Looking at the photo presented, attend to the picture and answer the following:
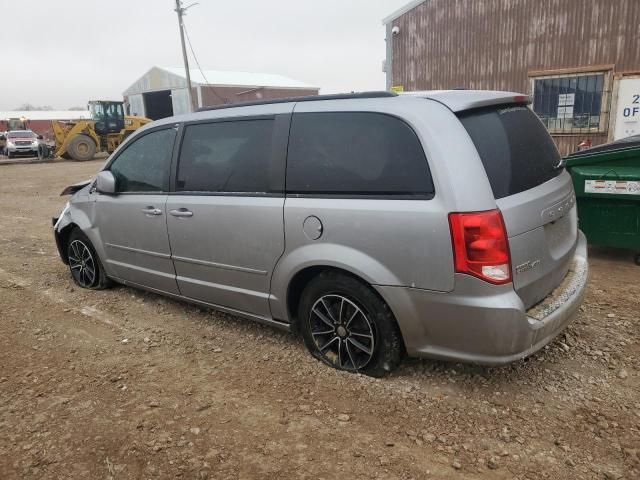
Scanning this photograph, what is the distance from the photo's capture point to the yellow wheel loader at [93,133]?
24.5 metres

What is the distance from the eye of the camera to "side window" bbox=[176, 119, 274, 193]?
3395 millimetres

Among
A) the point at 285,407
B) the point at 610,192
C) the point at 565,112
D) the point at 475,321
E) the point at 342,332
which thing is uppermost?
the point at 565,112

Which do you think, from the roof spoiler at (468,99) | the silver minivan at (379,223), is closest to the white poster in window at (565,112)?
the silver minivan at (379,223)

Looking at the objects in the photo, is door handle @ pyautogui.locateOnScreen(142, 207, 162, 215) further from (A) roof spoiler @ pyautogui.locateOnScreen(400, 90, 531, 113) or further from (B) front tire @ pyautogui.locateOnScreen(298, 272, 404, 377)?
(A) roof spoiler @ pyautogui.locateOnScreen(400, 90, 531, 113)

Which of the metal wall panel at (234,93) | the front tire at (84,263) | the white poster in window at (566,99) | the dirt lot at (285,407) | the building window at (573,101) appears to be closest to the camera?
the dirt lot at (285,407)

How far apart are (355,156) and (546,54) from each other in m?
13.0

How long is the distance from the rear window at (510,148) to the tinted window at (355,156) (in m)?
0.34

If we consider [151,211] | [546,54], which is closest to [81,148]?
[546,54]

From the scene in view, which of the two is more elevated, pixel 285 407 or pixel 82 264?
pixel 82 264

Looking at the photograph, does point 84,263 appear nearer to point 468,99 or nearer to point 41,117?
point 468,99


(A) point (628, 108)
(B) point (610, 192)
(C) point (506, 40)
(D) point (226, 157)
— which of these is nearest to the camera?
(D) point (226, 157)

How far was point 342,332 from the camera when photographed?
317 centimetres

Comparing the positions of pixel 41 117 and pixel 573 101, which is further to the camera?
pixel 41 117

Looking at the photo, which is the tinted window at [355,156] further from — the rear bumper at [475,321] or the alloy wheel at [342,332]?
the alloy wheel at [342,332]
